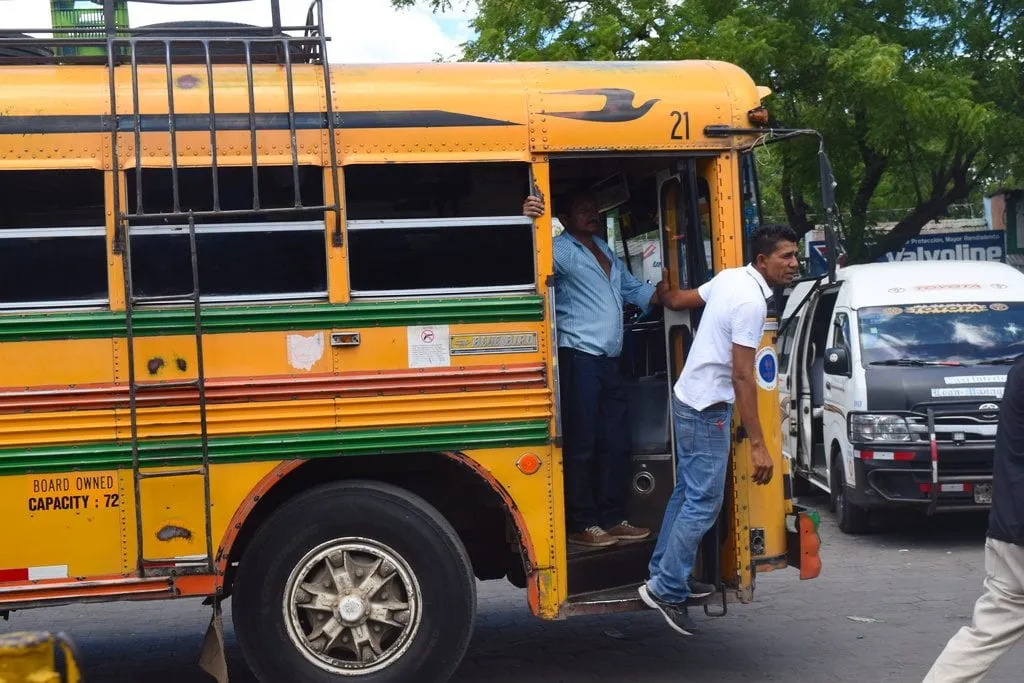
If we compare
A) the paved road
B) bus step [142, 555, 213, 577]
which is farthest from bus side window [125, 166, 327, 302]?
the paved road

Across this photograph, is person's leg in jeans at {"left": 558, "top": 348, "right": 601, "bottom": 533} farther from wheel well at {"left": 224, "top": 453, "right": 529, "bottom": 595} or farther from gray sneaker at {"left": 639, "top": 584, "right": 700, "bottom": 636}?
gray sneaker at {"left": 639, "top": 584, "right": 700, "bottom": 636}

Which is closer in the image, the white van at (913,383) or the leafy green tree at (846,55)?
the white van at (913,383)

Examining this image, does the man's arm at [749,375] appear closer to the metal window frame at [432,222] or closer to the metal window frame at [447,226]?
the metal window frame at [447,226]

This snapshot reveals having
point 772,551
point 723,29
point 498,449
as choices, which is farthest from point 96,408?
point 723,29

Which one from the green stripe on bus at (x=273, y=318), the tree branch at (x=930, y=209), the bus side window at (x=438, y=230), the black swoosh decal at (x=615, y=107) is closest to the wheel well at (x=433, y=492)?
the green stripe on bus at (x=273, y=318)

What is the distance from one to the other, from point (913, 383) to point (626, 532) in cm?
461

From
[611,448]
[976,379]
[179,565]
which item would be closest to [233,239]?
[179,565]

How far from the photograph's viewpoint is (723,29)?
15898 millimetres

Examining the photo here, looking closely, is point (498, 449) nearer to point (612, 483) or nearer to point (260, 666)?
point (612, 483)

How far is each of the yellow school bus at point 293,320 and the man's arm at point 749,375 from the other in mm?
408

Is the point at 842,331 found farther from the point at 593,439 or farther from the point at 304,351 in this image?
the point at 304,351

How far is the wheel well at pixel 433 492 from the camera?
233 inches

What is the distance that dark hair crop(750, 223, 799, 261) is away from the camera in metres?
6.13

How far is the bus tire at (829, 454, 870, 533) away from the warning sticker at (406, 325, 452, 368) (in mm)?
5893
